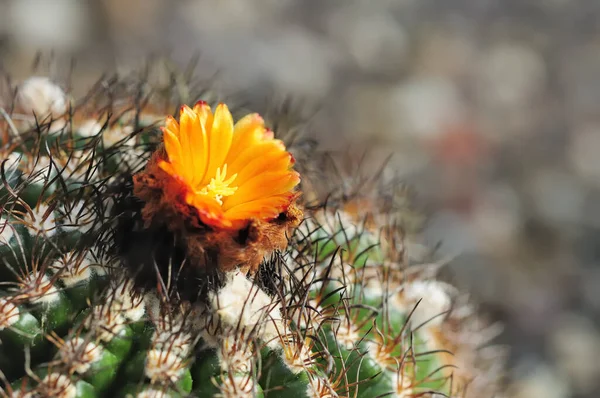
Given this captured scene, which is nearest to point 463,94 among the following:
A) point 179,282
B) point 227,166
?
point 227,166

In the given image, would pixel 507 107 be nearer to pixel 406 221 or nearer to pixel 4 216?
pixel 406 221

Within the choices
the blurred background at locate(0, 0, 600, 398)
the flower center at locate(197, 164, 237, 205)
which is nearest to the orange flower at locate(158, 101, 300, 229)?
the flower center at locate(197, 164, 237, 205)

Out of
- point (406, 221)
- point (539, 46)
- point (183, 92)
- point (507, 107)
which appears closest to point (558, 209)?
point (507, 107)

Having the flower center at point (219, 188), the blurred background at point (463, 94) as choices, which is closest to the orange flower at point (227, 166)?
the flower center at point (219, 188)

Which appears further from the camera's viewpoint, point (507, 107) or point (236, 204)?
point (507, 107)

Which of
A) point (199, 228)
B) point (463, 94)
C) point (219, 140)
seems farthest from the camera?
point (463, 94)

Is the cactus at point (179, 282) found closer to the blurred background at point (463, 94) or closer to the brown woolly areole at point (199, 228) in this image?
the brown woolly areole at point (199, 228)

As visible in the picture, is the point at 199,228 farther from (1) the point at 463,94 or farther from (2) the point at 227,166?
(1) the point at 463,94
